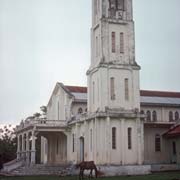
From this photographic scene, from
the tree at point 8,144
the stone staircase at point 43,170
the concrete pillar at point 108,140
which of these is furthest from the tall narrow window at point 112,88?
the tree at point 8,144

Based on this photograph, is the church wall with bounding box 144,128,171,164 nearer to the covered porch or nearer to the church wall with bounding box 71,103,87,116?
the church wall with bounding box 71,103,87,116

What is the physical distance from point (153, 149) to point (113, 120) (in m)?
9.24

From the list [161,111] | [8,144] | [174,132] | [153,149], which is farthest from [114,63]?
[8,144]

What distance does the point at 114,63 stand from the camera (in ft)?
133

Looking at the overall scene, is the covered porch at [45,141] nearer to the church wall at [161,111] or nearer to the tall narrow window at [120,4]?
the church wall at [161,111]

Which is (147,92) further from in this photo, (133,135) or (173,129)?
(133,135)

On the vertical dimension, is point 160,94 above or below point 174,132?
above

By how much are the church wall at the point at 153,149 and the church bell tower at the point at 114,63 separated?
6.79 m

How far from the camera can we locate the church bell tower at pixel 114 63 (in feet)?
131

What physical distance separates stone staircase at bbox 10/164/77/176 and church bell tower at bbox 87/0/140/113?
631cm

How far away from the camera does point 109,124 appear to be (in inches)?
1534

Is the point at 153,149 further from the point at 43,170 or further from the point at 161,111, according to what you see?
the point at 43,170

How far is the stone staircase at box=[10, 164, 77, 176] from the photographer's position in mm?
40722

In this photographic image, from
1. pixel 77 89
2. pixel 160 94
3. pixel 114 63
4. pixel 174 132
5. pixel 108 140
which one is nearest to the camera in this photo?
pixel 108 140
